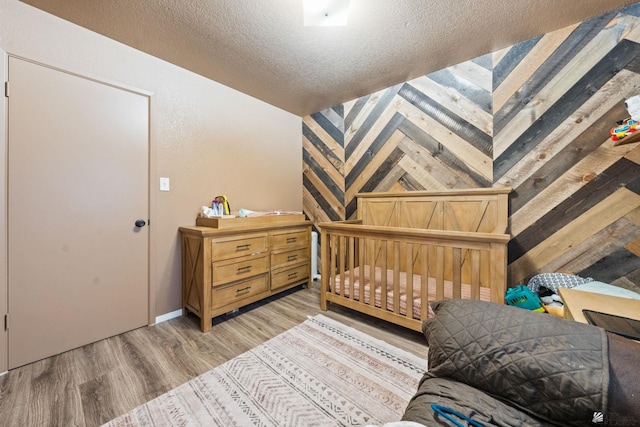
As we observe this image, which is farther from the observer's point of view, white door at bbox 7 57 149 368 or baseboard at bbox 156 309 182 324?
baseboard at bbox 156 309 182 324

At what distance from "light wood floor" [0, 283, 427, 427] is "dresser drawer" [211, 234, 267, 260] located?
1.92 ft

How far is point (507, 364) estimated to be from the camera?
2.10ft

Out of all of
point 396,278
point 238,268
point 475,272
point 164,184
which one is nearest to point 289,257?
point 238,268

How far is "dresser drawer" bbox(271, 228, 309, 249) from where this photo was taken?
247cm

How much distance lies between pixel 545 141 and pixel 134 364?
10.8 feet

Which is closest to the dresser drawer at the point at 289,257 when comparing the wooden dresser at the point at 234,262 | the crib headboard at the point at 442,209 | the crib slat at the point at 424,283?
the wooden dresser at the point at 234,262

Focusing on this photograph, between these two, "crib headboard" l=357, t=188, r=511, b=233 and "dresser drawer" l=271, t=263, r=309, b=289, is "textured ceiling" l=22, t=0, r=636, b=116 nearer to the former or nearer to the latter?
"crib headboard" l=357, t=188, r=511, b=233

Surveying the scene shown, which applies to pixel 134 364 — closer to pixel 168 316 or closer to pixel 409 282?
pixel 168 316

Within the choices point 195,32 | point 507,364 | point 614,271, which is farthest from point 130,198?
point 614,271

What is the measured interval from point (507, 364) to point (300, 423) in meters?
0.98

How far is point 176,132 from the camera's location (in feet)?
7.09

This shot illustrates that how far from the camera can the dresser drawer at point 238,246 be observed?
6.54 feet

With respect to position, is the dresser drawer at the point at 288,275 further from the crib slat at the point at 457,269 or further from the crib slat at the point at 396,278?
Result: the crib slat at the point at 457,269

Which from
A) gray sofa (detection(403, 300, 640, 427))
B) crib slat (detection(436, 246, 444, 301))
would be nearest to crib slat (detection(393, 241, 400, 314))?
crib slat (detection(436, 246, 444, 301))
